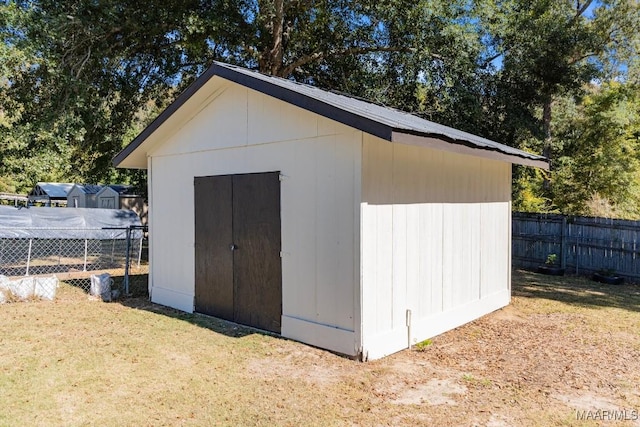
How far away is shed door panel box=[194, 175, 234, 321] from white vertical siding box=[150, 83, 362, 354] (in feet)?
0.54

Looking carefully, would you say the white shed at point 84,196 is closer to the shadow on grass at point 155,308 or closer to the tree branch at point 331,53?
the tree branch at point 331,53

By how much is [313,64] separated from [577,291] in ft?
28.9

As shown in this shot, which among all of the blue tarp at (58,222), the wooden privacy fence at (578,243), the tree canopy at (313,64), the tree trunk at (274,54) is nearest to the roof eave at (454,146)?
the wooden privacy fence at (578,243)

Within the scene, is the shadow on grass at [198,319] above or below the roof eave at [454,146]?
below

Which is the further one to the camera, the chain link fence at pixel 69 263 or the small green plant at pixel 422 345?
the chain link fence at pixel 69 263

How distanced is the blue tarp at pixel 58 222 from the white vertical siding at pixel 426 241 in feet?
22.5

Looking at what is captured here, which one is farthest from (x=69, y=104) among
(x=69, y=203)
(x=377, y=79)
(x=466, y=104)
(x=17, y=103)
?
(x=69, y=203)

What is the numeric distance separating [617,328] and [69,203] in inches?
1175

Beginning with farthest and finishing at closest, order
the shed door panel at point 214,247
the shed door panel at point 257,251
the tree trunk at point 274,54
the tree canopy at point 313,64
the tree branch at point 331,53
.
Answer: the tree branch at point 331,53, the tree trunk at point 274,54, the tree canopy at point 313,64, the shed door panel at point 214,247, the shed door panel at point 257,251

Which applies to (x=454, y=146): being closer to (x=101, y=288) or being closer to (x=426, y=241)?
(x=426, y=241)

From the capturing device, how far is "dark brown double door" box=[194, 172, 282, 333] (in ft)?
17.6

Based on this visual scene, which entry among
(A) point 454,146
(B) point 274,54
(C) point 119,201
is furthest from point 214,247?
(C) point 119,201

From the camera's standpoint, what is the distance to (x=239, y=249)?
18.8 feet

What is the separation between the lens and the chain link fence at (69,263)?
718cm
